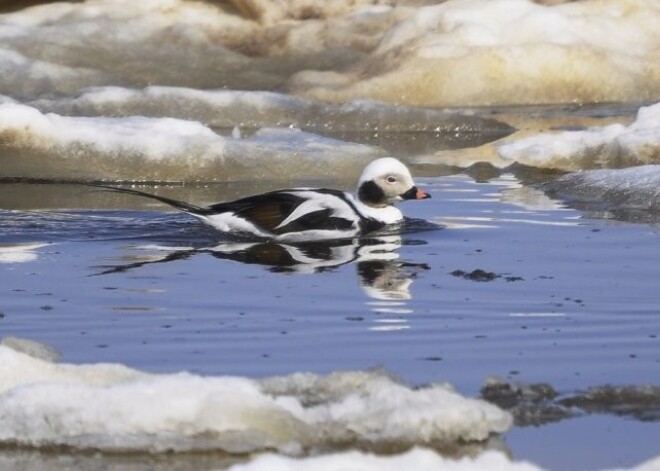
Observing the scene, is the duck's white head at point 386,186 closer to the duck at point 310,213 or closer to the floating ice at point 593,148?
the duck at point 310,213

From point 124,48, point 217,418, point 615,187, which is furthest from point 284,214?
point 124,48

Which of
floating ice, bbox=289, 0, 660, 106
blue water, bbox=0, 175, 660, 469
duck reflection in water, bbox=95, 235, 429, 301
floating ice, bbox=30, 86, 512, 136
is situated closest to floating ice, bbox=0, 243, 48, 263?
blue water, bbox=0, 175, 660, 469

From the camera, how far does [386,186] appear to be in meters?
8.91

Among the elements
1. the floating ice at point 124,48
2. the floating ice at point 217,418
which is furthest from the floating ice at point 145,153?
the floating ice at point 217,418

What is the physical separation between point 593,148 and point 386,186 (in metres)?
2.79

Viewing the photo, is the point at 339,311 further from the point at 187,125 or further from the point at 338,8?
the point at 338,8

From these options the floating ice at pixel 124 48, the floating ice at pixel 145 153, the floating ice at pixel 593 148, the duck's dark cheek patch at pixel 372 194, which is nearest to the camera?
the duck's dark cheek patch at pixel 372 194

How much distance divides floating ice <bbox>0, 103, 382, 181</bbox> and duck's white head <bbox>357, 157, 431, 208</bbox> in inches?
77.0

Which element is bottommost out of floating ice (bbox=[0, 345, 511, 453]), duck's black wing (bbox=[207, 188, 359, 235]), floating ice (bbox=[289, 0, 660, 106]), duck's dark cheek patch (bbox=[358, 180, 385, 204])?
floating ice (bbox=[0, 345, 511, 453])

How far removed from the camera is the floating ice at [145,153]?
35.2 ft

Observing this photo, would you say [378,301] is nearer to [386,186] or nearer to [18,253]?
[18,253]

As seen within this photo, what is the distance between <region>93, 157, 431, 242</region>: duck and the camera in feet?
27.9

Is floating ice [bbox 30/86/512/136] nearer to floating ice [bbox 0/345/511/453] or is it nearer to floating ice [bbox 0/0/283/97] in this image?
floating ice [bbox 0/0/283/97]

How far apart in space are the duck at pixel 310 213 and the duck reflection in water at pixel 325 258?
70mm
